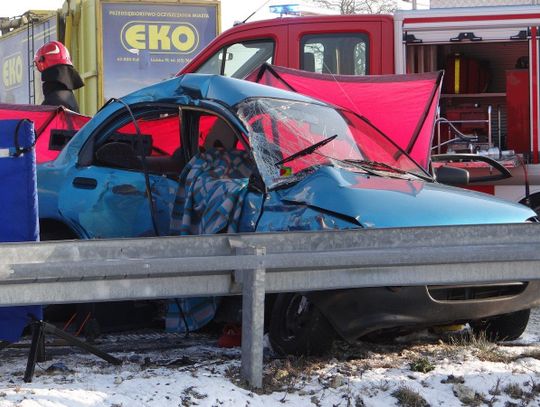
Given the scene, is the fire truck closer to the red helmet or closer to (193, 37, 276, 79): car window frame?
(193, 37, 276, 79): car window frame

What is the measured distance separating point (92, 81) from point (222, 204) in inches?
410

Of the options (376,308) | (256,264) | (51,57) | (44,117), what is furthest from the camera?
(51,57)

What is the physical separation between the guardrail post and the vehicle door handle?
2019 mm

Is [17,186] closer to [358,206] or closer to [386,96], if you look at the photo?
[358,206]

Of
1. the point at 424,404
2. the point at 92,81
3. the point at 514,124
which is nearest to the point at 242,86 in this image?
the point at 424,404

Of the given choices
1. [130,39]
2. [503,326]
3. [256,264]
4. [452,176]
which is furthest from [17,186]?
[130,39]

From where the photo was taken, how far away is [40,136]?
9148 mm

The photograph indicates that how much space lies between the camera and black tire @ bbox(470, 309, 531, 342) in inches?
225

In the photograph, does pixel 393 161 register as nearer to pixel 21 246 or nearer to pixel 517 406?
pixel 517 406

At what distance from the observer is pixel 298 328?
16.3 ft

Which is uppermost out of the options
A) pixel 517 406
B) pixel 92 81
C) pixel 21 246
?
pixel 92 81

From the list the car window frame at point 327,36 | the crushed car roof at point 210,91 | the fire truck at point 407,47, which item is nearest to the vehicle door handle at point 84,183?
the crushed car roof at point 210,91

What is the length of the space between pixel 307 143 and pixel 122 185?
48.9 inches

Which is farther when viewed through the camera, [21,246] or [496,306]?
[496,306]
